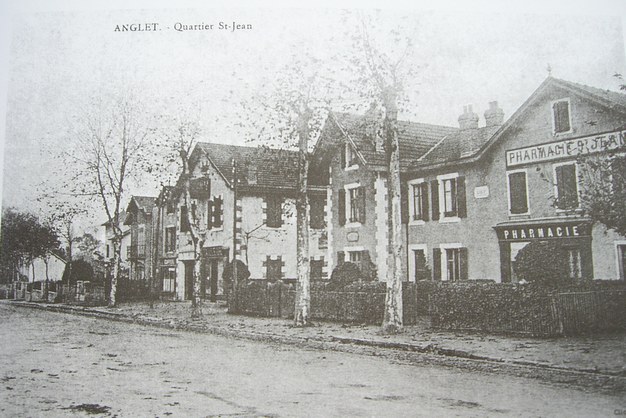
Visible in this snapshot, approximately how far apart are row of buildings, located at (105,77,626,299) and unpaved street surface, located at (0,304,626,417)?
11.9ft

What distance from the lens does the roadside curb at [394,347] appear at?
6.52m

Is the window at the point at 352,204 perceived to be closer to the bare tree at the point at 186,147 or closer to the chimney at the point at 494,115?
the bare tree at the point at 186,147

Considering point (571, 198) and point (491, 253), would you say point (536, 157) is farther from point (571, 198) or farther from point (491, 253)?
point (491, 253)

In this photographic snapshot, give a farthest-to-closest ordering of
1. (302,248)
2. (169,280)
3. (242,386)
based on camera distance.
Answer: (169,280) < (302,248) < (242,386)

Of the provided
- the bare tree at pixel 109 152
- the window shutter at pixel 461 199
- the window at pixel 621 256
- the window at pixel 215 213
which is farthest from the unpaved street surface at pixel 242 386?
the window at pixel 215 213

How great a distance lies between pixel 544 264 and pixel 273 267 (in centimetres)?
1110

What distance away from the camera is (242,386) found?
20.9ft

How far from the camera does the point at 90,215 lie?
949cm

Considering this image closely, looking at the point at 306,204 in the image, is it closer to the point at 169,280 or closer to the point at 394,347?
the point at 394,347

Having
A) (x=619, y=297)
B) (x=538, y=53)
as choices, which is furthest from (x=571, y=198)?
(x=538, y=53)

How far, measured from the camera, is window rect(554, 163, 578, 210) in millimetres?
8492

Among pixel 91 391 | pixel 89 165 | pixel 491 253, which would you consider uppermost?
pixel 89 165

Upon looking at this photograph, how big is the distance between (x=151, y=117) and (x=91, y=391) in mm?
3883

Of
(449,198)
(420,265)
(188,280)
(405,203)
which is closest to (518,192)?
(449,198)
